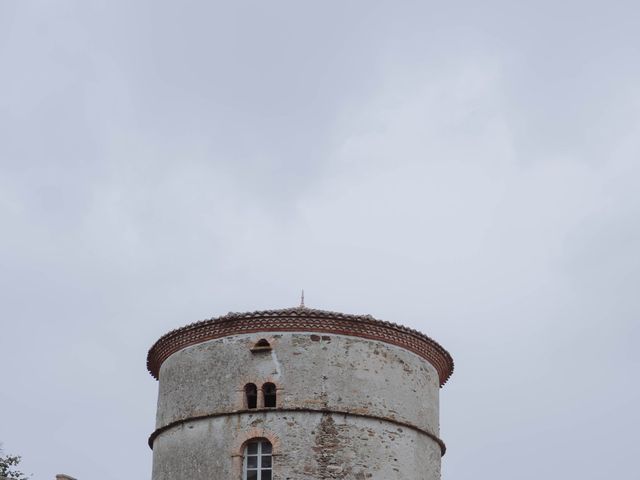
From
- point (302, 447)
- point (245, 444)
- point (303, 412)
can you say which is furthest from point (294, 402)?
point (245, 444)

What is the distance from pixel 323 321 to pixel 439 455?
4079mm

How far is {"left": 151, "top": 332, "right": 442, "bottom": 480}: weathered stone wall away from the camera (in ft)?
60.1

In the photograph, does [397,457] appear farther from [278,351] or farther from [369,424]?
[278,351]

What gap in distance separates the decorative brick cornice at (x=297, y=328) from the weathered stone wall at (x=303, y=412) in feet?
0.47

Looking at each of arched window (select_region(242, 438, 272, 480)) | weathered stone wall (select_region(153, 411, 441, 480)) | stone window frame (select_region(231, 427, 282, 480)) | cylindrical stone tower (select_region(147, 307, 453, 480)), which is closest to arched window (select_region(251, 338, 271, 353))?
cylindrical stone tower (select_region(147, 307, 453, 480))

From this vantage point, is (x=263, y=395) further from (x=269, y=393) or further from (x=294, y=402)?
(x=294, y=402)

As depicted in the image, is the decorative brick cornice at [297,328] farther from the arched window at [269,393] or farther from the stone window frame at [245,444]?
the stone window frame at [245,444]

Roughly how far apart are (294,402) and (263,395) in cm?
65

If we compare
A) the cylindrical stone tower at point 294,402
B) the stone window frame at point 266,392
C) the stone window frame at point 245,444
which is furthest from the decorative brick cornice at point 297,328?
the stone window frame at point 245,444

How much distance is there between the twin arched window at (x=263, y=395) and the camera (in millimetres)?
18828

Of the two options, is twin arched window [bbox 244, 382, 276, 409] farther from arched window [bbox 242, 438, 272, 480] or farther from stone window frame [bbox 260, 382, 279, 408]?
arched window [bbox 242, 438, 272, 480]

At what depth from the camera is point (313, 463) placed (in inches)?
713

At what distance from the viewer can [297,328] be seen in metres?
19.1

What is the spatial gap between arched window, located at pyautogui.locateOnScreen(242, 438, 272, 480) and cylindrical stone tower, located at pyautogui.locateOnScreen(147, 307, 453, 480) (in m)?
0.02
